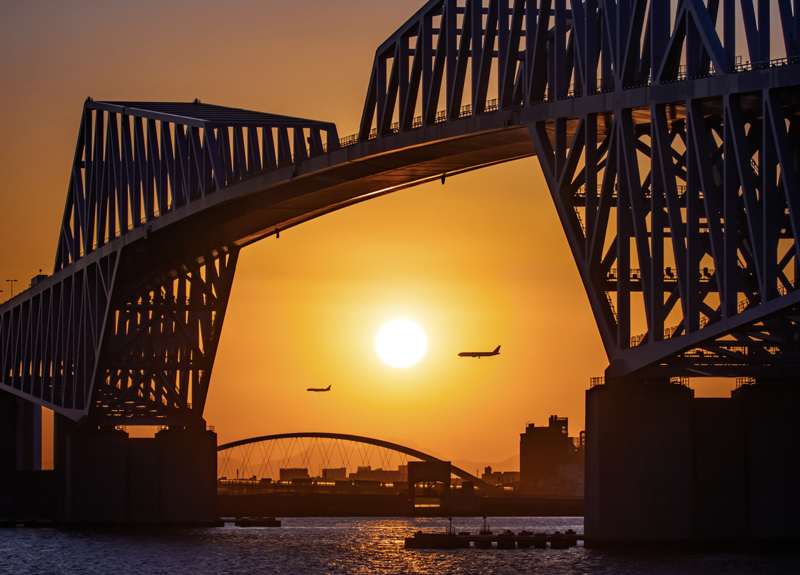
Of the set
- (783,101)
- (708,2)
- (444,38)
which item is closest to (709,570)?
(783,101)

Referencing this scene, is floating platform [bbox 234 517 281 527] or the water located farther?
floating platform [bbox 234 517 281 527]

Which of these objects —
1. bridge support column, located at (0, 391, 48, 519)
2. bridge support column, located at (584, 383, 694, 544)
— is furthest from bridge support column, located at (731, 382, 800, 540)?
bridge support column, located at (0, 391, 48, 519)

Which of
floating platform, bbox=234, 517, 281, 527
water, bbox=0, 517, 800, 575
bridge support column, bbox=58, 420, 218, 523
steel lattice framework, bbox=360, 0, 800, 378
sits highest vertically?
steel lattice framework, bbox=360, 0, 800, 378

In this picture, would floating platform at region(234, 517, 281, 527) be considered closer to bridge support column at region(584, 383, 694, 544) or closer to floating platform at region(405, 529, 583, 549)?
floating platform at region(405, 529, 583, 549)

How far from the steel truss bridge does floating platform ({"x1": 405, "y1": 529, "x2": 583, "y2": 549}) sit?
1842 centimetres

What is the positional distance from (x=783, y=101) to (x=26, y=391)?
3902 inches

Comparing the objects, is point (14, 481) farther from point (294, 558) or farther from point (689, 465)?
point (689, 465)

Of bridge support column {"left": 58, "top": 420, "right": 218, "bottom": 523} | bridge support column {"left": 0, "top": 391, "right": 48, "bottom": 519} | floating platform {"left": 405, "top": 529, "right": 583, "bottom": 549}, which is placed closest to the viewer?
floating platform {"left": 405, "top": 529, "right": 583, "bottom": 549}

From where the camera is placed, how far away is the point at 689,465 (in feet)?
228

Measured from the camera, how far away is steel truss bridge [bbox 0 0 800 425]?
200 ft

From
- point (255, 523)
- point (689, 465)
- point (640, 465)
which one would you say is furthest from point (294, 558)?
point (255, 523)

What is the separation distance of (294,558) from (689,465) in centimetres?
3354

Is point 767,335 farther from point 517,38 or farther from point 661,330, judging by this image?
point 517,38

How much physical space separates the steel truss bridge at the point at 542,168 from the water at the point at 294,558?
969 cm
